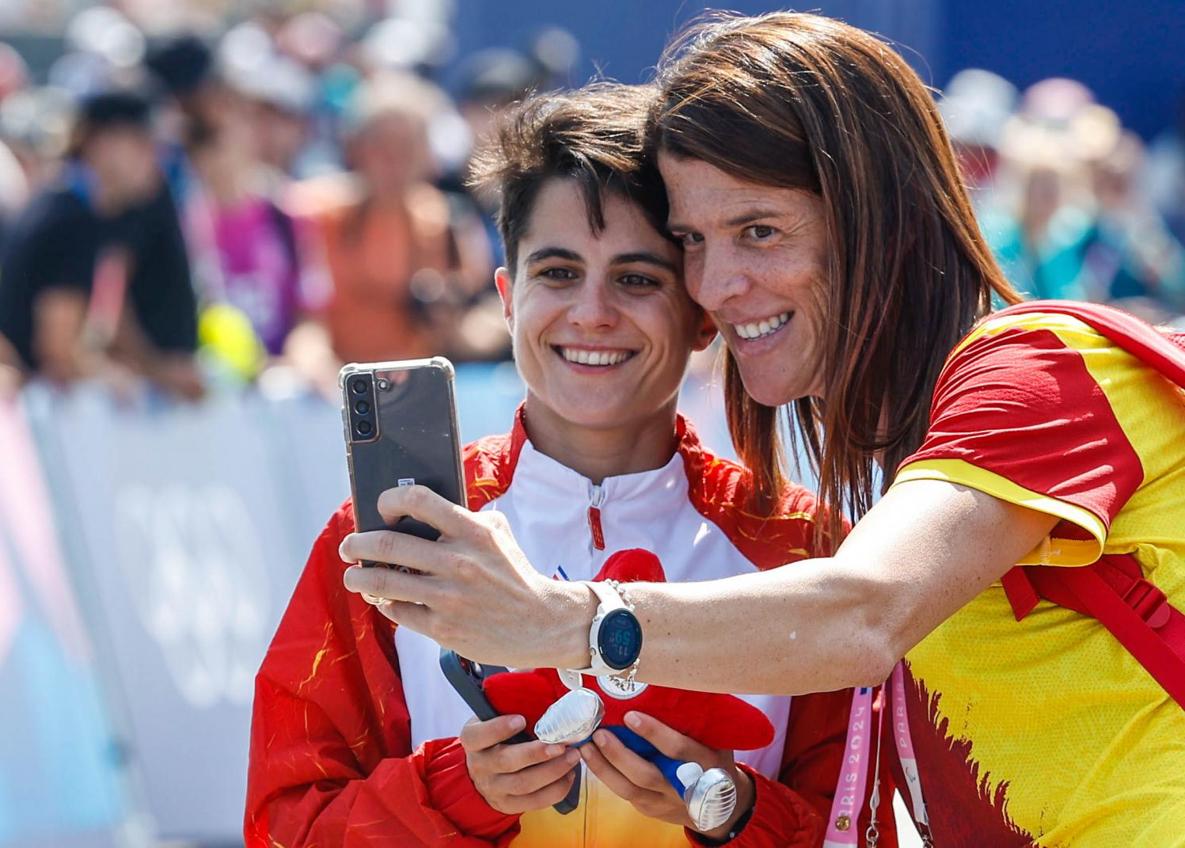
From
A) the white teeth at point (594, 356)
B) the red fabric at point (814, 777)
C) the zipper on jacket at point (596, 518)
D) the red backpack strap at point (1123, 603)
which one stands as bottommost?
the red fabric at point (814, 777)

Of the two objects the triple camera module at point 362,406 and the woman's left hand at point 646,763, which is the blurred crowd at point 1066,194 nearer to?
the woman's left hand at point 646,763

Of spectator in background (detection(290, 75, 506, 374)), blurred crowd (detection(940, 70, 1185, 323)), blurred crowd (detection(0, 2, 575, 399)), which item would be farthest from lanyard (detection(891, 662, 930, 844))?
blurred crowd (detection(940, 70, 1185, 323))

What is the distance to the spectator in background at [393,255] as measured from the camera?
6.48 meters

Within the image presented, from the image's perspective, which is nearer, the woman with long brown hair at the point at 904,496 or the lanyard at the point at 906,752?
the woman with long brown hair at the point at 904,496

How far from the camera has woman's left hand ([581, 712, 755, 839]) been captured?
2383 millimetres

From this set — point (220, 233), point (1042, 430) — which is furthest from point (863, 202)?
point (220, 233)

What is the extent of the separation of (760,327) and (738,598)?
2.71 ft

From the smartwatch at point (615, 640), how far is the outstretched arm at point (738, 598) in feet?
0.04

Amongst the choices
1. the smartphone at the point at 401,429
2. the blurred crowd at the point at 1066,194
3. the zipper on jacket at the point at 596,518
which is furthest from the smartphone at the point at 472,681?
the blurred crowd at the point at 1066,194

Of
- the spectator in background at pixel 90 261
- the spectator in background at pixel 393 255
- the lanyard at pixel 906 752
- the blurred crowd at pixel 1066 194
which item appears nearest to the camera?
the lanyard at pixel 906 752

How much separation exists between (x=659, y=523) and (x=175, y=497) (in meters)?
3.11

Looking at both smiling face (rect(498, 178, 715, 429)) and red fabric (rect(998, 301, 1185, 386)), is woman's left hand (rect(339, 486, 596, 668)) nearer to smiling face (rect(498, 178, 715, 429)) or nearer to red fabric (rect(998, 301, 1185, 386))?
red fabric (rect(998, 301, 1185, 386))

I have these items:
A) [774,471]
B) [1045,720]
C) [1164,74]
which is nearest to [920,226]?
[774,471]

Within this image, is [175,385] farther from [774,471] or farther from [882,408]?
[882,408]
